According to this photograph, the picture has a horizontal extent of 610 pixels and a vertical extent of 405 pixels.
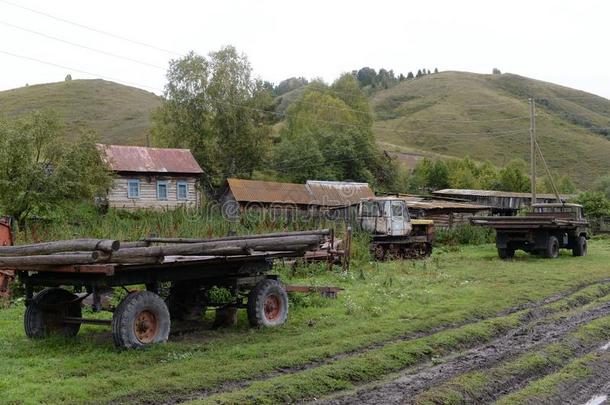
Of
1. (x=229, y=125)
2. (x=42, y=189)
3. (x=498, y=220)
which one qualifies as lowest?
(x=498, y=220)

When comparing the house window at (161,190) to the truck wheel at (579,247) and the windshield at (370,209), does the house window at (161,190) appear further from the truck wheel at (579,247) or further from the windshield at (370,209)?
the truck wheel at (579,247)

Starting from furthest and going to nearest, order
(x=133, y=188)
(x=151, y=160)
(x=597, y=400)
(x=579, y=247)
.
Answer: (x=151, y=160), (x=133, y=188), (x=579, y=247), (x=597, y=400)

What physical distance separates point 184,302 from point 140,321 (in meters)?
2.06

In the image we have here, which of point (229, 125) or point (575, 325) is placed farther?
point (229, 125)

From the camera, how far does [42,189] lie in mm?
25078

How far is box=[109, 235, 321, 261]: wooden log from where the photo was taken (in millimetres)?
7676

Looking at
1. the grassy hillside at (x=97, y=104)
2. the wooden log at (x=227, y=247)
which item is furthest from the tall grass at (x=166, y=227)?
the grassy hillside at (x=97, y=104)

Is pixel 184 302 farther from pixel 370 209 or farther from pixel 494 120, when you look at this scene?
pixel 494 120

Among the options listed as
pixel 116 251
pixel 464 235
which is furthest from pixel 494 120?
pixel 116 251

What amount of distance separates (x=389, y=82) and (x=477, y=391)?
615 feet

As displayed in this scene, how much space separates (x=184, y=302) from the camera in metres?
10.4

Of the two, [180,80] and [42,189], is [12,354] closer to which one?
[42,189]

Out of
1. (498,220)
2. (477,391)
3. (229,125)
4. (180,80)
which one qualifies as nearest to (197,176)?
(229,125)

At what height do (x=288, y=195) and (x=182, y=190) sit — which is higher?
(x=182, y=190)
